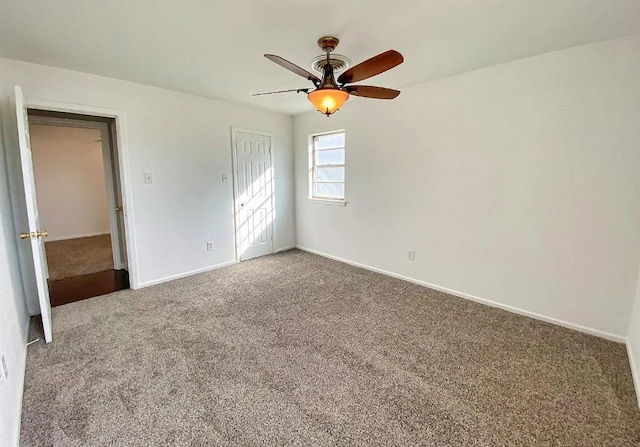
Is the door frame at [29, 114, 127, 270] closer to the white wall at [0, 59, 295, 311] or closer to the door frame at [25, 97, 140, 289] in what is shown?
the door frame at [25, 97, 140, 289]

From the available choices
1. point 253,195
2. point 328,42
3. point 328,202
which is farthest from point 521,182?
point 253,195

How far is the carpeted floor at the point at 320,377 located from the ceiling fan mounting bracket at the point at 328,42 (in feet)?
7.70

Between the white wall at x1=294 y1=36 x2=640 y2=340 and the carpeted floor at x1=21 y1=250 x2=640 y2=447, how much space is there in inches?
15.9

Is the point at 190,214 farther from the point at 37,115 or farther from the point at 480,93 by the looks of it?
the point at 480,93

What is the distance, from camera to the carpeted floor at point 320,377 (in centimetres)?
160

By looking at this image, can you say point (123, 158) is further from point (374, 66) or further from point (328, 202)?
point (374, 66)

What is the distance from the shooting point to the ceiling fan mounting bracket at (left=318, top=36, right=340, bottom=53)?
2254 millimetres

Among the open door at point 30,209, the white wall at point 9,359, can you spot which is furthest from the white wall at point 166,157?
the white wall at point 9,359

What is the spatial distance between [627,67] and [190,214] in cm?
460

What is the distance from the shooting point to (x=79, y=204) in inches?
253

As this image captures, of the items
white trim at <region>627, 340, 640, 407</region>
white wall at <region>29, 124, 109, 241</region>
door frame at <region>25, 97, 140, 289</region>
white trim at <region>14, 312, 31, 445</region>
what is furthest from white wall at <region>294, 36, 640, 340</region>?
white wall at <region>29, 124, 109, 241</region>

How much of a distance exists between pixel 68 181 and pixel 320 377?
7.05 metres

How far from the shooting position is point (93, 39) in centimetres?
231

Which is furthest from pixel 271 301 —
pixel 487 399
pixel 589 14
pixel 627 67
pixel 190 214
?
pixel 627 67
